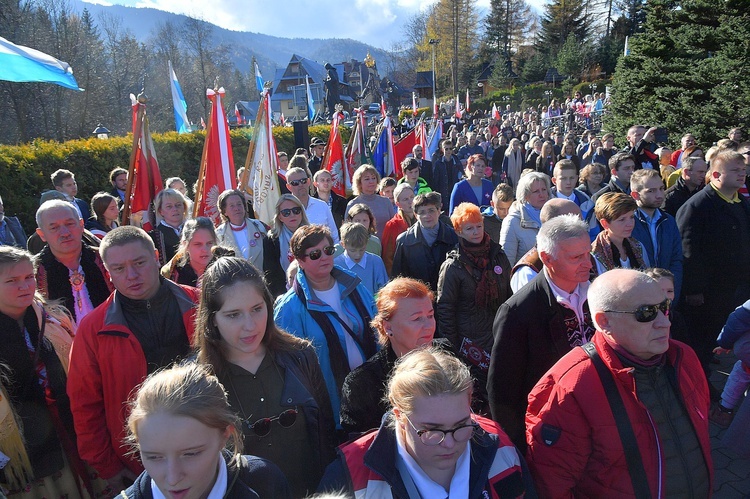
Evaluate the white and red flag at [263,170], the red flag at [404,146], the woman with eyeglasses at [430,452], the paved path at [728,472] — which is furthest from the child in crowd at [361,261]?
the red flag at [404,146]

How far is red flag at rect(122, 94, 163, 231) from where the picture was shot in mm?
5609

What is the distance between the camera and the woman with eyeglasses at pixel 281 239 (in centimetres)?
470

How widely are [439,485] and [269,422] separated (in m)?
0.82

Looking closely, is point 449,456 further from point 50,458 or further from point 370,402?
point 50,458

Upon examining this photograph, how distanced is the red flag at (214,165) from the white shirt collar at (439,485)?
4.72m

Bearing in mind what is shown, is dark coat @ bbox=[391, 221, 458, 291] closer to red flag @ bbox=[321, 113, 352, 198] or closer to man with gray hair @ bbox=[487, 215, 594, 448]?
man with gray hair @ bbox=[487, 215, 594, 448]

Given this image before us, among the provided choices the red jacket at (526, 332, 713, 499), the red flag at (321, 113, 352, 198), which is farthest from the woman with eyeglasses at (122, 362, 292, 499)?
the red flag at (321, 113, 352, 198)

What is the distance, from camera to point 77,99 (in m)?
26.0

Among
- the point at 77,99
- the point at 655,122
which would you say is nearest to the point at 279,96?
the point at 77,99

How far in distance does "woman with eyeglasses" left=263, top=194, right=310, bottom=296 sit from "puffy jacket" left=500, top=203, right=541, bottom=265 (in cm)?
187

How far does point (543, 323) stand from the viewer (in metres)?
2.69

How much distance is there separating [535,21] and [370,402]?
77.4 m

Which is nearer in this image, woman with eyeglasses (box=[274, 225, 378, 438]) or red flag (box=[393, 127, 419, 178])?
woman with eyeglasses (box=[274, 225, 378, 438])

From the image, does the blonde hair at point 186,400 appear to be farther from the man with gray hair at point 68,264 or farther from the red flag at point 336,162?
the red flag at point 336,162
